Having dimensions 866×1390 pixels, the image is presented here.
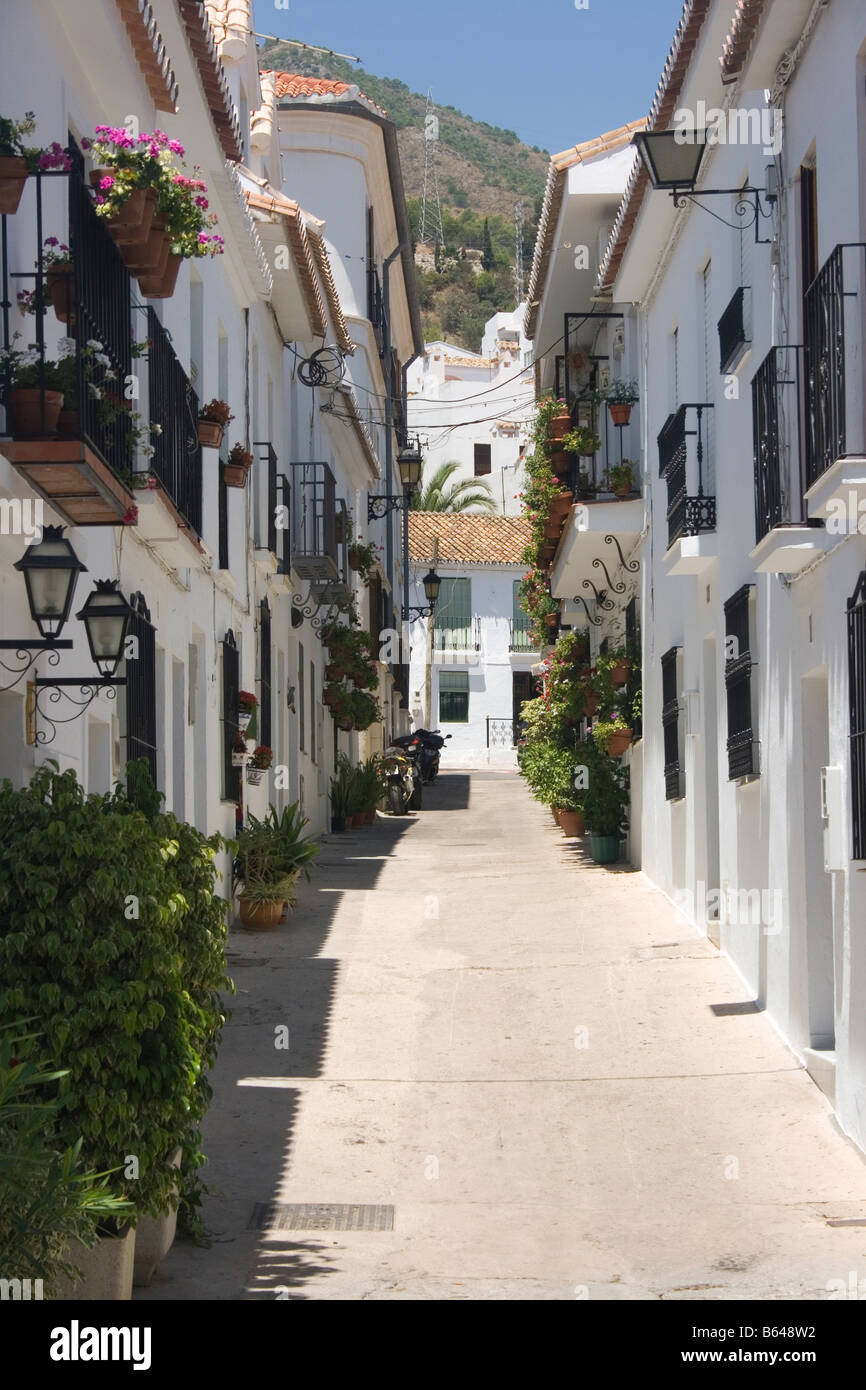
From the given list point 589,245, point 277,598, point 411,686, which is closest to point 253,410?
point 277,598

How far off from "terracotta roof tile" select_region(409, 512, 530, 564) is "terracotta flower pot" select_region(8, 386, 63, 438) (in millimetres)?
40617

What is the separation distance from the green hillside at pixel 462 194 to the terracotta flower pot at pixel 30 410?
85935mm

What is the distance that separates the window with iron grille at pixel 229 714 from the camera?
15664 mm

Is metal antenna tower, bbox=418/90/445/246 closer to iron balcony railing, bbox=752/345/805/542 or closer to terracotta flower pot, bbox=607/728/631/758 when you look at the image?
terracotta flower pot, bbox=607/728/631/758

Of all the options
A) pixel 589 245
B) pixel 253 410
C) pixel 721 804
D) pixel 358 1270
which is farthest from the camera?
pixel 589 245

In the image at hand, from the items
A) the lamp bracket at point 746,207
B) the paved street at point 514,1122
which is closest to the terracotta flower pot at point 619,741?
the paved street at point 514,1122

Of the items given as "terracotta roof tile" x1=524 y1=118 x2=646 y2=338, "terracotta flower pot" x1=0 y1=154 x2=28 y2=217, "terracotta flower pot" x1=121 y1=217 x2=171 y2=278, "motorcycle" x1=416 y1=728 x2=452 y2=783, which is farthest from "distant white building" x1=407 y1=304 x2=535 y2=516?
"terracotta flower pot" x1=0 y1=154 x2=28 y2=217

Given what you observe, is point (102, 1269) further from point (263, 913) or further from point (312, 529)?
point (312, 529)

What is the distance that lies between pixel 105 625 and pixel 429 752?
2644cm

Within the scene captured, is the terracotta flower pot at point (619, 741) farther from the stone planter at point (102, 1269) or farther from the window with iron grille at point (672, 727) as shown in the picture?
the stone planter at point (102, 1269)

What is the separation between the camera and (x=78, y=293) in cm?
775
